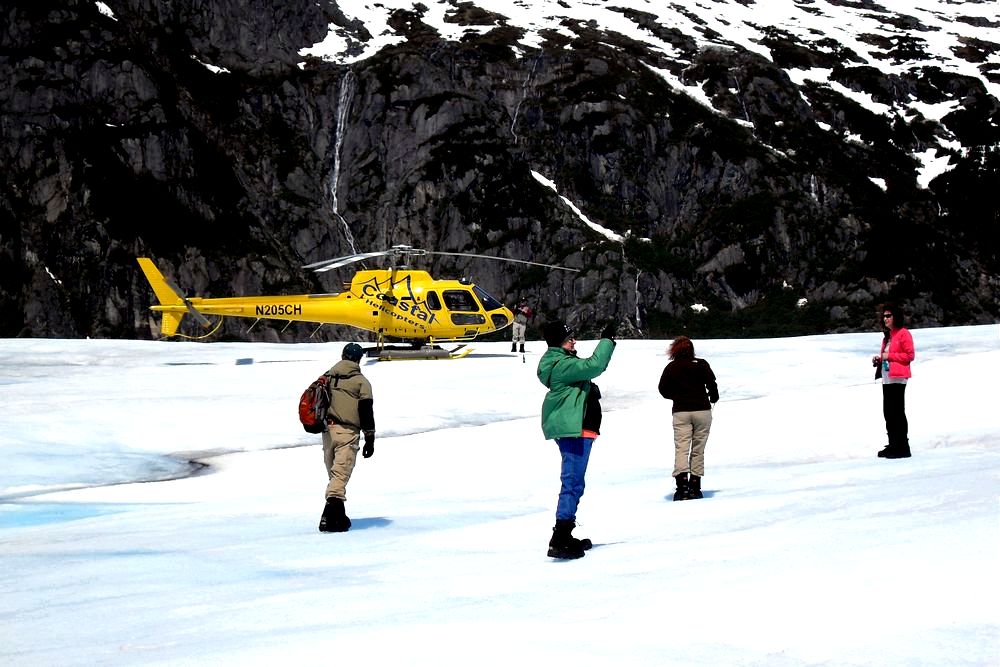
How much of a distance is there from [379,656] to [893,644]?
8.71ft

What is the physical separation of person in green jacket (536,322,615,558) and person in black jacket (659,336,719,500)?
9.07 ft

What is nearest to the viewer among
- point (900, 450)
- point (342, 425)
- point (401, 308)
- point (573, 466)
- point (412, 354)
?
point (573, 466)

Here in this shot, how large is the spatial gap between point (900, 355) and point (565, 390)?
6.24 meters

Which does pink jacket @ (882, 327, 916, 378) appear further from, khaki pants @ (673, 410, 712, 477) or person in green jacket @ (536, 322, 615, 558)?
person in green jacket @ (536, 322, 615, 558)

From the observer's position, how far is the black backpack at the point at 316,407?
10523 millimetres

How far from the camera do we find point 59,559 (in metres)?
9.57

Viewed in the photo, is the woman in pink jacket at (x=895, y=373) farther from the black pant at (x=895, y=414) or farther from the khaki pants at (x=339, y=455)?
the khaki pants at (x=339, y=455)

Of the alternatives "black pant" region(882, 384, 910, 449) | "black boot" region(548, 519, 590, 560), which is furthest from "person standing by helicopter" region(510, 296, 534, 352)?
"black boot" region(548, 519, 590, 560)

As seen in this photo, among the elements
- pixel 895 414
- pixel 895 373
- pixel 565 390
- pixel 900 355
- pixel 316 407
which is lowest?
pixel 895 414

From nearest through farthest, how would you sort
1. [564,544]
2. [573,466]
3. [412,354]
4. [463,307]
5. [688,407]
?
1. [564,544]
2. [573,466]
3. [688,407]
4. [412,354]
5. [463,307]

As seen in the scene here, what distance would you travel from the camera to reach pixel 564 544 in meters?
8.27

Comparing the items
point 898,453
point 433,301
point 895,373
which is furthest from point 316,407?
point 433,301

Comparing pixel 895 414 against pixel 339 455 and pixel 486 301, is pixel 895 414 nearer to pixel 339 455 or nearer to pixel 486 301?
pixel 339 455

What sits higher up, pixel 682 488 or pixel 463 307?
pixel 463 307
